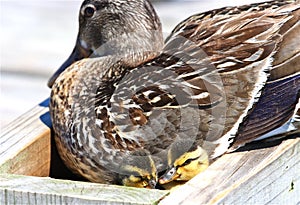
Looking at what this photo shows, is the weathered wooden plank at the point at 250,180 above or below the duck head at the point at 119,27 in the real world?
below

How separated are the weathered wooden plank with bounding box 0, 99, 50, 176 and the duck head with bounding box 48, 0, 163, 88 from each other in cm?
32

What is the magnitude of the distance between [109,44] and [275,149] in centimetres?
76

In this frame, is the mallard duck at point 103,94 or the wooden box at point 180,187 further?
the mallard duck at point 103,94

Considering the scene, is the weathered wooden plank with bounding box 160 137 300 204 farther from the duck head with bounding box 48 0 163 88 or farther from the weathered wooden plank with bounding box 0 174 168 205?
the duck head with bounding box 48 0 163 88

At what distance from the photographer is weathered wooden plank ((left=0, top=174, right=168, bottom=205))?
7.59 feet

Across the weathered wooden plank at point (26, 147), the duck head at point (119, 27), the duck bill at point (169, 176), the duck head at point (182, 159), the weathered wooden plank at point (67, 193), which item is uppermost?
the duck head at point (119, 27)

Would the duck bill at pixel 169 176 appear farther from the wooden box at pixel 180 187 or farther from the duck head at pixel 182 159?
the wooden box at pixel 180 187

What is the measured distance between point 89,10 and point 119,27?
113 mm

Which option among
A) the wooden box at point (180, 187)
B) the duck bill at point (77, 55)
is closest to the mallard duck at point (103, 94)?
the duck bill at point (77, 55)

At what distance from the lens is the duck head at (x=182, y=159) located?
260 cm

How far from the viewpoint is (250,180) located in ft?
8.03

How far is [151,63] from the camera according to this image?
9.04ft

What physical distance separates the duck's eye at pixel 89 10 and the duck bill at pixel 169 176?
2.46 ft

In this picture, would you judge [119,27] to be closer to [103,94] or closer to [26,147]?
[103,94]
